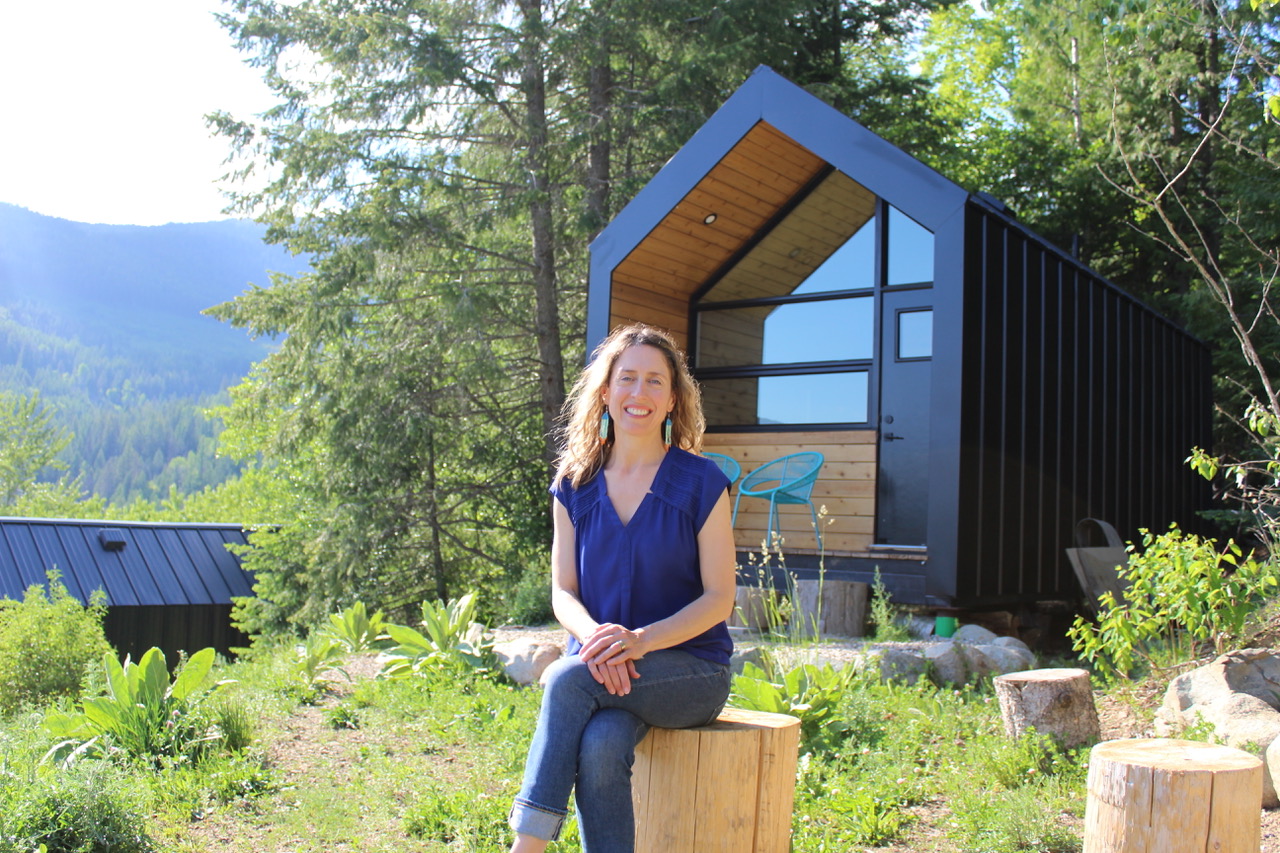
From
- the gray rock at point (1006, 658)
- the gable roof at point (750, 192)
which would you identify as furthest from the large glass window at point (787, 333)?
the gray rock at point (1006, 658)

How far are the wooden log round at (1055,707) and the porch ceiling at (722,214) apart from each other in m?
5.13

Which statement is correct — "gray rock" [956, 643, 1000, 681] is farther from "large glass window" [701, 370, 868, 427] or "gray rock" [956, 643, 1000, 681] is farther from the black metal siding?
"large glass window" [701, 370, 868, 427]

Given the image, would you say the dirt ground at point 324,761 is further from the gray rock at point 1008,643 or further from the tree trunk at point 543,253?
the tree trunk at point 543,253

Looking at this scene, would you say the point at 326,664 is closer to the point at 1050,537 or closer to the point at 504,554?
the point at 1050,537

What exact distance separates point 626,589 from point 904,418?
6130mm

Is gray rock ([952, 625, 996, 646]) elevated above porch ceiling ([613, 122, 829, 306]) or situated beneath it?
situated beneath

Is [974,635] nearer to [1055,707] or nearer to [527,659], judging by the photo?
[1055,707]

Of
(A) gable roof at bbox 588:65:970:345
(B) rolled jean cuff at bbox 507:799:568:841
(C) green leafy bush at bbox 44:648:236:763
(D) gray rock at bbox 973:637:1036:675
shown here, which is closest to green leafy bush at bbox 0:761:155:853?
(C) green leafy bush at bbox 44:648:236:763

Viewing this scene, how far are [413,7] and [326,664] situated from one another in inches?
318

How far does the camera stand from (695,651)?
8.91 feet

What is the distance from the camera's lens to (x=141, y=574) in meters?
15.5

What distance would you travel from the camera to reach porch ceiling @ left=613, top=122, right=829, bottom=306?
843 centimetres

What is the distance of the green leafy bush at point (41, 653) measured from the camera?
684 cm

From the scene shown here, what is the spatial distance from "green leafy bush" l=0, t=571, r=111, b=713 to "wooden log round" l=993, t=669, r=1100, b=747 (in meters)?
5.72
